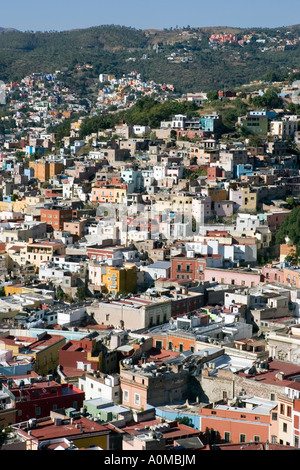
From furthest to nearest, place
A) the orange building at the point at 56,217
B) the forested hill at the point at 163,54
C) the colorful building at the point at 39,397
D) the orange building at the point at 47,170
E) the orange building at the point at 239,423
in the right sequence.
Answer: the forested hill at the point at 163,54, the orange building at the point at 47,170, the orange building at the point at 56,217, the colorful building at the point at 39,397, the orange building at the point at 239,423

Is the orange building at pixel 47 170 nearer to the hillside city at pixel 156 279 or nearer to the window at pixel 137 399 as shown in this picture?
the hillside city at pixel 156 279

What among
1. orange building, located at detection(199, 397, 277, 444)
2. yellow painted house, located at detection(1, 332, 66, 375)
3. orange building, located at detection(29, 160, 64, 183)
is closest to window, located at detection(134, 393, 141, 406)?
orange building, located at detection(199, 397, 277, 444)

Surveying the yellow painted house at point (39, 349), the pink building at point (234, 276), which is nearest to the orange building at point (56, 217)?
the pink building at point (234, 276)

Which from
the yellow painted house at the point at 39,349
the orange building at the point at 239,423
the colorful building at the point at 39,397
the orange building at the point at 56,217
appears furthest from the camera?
the orange building at the point at 56,217

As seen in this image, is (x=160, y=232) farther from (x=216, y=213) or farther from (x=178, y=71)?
(x=178, y=71)

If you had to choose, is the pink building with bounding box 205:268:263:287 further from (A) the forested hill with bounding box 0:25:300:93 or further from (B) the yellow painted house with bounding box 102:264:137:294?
(A) the forested hill with bounding box 0:25:300:93

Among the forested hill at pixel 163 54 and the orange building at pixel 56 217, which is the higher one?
the forested hill at pixel 163 54

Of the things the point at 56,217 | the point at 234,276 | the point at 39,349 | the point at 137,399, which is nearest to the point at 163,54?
the point at 56,217
